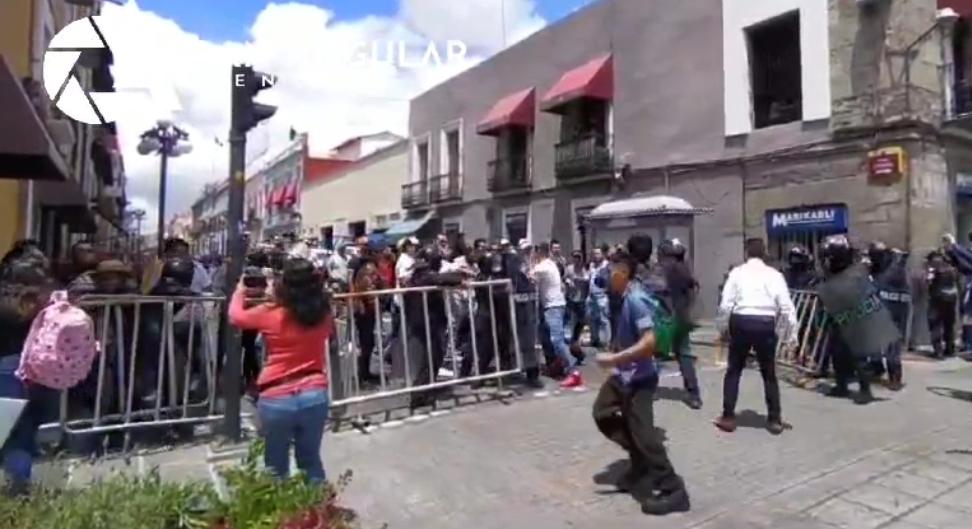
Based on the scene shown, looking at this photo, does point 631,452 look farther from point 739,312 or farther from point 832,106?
point 832,106

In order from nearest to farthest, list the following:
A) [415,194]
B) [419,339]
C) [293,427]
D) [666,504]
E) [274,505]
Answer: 1. [274,505]
2. [293,427]
3. [666,504]
4. [419,339]
5. [415,194]

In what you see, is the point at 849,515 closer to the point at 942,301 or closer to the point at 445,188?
the point at 942,301

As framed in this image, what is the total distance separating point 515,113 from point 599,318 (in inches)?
479

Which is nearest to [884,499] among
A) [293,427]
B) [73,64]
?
[293,427]

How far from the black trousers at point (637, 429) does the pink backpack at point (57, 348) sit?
3.13 metres

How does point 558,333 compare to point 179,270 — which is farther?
point 558,333

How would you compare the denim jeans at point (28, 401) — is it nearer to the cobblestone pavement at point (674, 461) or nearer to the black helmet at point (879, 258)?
the cobblestone pavement at point (674, 461)

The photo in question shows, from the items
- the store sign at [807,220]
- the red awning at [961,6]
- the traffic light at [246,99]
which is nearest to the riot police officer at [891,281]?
the store sign at [807,220]

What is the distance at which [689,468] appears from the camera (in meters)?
5.80

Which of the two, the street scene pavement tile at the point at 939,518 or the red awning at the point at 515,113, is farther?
the red awning at the point at 515,113

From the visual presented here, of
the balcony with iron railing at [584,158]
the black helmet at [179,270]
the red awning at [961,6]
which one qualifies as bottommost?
the black helmet at [179,270]

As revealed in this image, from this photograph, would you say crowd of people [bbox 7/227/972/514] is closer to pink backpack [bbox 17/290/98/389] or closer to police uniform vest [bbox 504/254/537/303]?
police uniform vest [bbox 504/254/537/303]

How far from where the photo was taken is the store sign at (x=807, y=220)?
47.7ft

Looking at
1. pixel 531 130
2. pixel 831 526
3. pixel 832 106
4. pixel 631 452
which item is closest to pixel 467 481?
pixel 631 452
